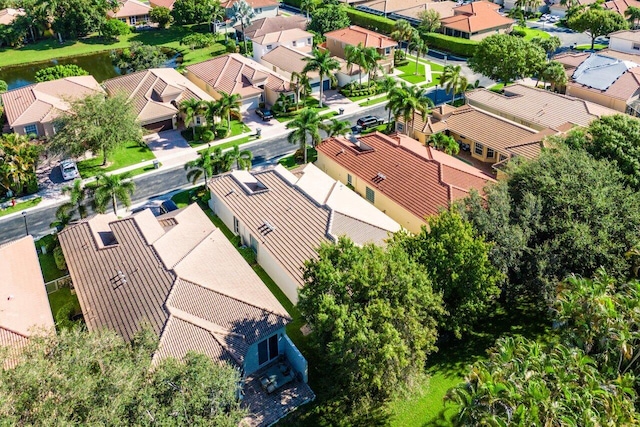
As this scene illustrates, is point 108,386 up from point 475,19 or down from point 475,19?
up

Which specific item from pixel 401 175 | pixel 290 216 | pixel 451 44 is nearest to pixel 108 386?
pixel 290 216

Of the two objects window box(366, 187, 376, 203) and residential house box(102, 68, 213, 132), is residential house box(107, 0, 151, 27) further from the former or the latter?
window box(366, 187, 376, 203)

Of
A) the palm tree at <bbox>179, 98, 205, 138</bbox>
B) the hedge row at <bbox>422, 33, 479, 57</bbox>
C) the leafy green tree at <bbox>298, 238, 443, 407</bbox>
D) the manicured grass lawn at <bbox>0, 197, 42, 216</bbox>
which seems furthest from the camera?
the hedge row at <bbox>422, 33, 479, 57</bbox>

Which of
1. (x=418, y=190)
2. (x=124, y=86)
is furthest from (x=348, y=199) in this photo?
(x=124, y=86)

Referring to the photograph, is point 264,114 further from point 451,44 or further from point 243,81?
point 451,44

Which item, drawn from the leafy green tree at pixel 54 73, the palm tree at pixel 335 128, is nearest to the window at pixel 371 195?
the palm tree at pixel 335 128

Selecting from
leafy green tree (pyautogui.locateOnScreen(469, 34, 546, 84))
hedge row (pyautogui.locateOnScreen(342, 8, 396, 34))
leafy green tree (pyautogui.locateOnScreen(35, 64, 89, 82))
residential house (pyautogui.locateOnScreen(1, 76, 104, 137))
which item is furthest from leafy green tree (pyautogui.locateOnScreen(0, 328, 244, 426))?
hedge row (pyautogui.locateOnScreen(342, 8, 396, 34))

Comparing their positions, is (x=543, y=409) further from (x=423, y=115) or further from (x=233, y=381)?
(x=423, y=115)
